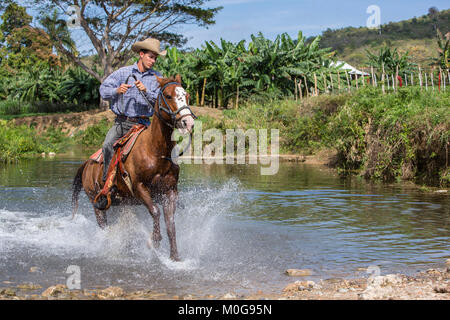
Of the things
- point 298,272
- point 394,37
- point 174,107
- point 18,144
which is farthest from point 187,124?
point 394,37

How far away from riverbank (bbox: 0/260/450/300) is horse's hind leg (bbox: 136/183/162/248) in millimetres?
1214

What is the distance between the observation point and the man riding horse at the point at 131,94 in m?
7.14

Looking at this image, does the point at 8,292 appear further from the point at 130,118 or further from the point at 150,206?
Answer: the point at 130,118

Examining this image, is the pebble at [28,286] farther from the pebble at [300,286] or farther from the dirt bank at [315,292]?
the pebble at [300,286]

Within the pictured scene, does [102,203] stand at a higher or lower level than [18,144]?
lower

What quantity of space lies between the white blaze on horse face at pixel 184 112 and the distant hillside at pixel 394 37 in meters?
67.5

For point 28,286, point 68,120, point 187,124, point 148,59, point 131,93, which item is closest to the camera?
point 28,286

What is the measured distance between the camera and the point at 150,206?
657 centimetres

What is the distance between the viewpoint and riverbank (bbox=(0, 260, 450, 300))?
4900mm

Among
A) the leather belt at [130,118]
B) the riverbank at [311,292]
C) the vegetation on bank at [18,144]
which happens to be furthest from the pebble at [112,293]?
the vegetation on bank at [18,144]

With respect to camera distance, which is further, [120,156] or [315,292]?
[120,156]

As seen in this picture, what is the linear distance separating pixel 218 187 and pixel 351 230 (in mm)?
4695

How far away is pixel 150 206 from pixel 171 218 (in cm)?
28

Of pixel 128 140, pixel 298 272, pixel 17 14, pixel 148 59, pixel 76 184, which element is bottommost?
pixel 298 272
